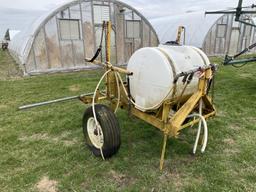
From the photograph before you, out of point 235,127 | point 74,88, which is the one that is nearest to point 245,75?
point 235,127

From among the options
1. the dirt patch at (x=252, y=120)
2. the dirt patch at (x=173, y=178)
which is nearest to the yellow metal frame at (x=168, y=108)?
A: the dirt patch at (x=173, y=178)

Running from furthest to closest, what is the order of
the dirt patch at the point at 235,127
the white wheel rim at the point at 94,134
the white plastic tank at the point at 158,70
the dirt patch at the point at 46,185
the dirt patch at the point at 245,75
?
the dirt patch at the point at 245,75 → the dirt patch at the point at 235,127 → the white wheel rim at the point at 94,134 → the white plastic tank at the point at 158,70 → the dirt patch at the point at 46,185

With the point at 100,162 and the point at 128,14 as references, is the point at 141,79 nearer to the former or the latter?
the point at 100,162

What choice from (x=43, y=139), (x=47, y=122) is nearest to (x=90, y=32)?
(x=47, y=122)

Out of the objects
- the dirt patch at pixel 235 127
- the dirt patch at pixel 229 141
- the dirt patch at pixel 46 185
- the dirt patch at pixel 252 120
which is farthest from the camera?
the dirt patch at pixel 252 120

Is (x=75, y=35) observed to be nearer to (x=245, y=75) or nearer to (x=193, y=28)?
(x=245, y=75)

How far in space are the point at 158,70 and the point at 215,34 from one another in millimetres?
13654

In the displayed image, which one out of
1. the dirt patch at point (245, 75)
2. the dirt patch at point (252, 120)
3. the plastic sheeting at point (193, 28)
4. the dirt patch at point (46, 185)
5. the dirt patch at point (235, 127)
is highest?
the plastic sheeting at point (193, 28)

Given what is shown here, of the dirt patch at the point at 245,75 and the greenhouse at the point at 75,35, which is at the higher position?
the greenhouse at the point at 75,35

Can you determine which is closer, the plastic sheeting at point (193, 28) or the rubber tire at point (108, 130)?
the rubber tire at point (108, 130)

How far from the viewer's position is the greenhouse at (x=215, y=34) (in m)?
14.4

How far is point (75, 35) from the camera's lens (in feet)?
33.6

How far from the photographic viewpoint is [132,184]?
265 cm

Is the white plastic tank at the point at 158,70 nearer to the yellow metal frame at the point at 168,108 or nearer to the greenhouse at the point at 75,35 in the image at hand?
the yellow metal frame at the point at 168,108
